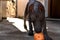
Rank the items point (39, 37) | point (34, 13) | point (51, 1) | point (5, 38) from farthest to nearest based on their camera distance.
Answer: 1. point (51, 1)
2. point (5, 38)
3. point (34, 13)
4. point (39, 37)

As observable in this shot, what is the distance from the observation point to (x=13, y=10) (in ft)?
22.9

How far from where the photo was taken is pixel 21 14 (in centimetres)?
702

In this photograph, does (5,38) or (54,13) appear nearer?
(5,38)

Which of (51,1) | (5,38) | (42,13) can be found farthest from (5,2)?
(42,13)

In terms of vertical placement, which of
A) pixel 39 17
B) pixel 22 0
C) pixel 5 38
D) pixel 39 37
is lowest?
pixel 5 38

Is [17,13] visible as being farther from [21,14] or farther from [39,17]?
[39,17]

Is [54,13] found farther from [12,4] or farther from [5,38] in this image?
[5,38]

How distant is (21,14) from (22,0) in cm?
53

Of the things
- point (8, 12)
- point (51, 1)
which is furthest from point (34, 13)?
point (51, 1)

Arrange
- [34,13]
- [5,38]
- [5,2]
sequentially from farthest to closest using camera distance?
[5,2] < [5,38] < [34,13]

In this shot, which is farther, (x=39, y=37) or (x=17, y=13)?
(x=17, y=13)

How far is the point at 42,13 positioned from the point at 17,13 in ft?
15.7

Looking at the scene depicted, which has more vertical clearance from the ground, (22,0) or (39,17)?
(22,0)

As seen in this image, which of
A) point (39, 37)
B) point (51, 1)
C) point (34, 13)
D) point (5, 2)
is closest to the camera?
point (39, 37)
